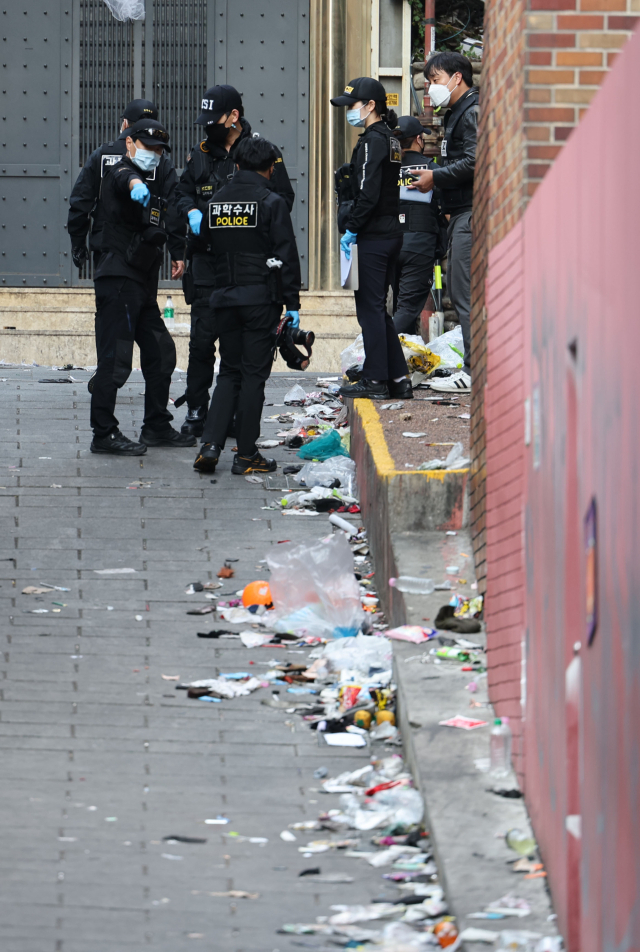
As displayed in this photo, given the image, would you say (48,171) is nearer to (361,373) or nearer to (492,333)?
(361,373)

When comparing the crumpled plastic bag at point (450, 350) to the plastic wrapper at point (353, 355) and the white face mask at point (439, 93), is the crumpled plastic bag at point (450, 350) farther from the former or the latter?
the white face mask at point (439, 93)

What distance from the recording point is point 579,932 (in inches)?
122

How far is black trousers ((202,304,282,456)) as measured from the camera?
8172mm

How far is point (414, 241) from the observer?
10.1 m

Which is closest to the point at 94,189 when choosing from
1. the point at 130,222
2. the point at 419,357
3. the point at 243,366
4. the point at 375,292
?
the point at 130,222

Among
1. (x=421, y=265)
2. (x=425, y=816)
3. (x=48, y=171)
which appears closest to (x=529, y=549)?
(x=425, y=816)

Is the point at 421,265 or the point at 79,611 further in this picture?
the point at 421,265

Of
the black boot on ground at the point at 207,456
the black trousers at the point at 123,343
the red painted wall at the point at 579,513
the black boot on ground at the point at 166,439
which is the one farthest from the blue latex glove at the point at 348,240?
the red painted wall at the point at 579,513

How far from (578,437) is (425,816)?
1660mm

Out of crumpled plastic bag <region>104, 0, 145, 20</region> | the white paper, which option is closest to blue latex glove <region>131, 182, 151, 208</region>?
the white paper

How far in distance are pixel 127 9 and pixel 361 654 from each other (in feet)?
33.3

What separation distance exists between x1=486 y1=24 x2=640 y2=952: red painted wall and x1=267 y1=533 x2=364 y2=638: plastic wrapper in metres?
1.59

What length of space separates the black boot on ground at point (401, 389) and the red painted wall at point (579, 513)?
391 centimetres

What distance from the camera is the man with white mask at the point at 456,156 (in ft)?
26.8
